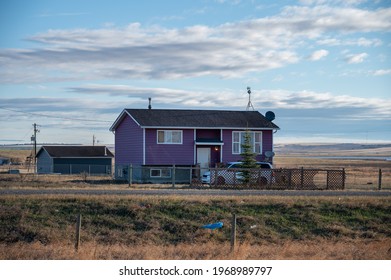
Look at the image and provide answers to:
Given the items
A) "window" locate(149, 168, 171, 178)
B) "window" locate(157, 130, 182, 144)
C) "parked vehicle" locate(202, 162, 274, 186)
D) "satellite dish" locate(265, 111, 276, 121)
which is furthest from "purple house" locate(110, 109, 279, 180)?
"parked vehicle" locate(202, 162, 274, 186)

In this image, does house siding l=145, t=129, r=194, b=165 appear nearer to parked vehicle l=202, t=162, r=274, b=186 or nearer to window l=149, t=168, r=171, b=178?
window l=149, t=168, r=171, b=178

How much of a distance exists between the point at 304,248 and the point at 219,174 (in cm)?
1792

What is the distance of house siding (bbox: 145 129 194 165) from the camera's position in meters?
43.8

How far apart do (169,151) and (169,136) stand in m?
1.05

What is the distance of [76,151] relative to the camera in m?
68.2

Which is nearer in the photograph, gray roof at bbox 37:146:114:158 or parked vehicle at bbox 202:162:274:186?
parked vehicle at bbox 202:162:274:186

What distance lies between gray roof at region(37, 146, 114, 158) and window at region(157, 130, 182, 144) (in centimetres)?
2486

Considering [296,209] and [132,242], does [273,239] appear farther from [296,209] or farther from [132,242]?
[132,242]

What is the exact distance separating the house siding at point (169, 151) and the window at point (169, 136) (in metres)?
0.22

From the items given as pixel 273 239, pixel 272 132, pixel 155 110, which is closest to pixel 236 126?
pixel 272 132

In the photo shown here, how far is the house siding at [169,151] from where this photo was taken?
43.8m

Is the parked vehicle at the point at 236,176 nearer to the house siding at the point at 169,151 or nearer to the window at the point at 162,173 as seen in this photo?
the window at the point at 162,173

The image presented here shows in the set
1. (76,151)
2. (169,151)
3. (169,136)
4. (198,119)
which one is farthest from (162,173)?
(76,151)

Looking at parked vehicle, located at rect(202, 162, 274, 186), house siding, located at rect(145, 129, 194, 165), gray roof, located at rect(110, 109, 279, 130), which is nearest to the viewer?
parked vehicle, located at rect(202, 162, 274, 186)
